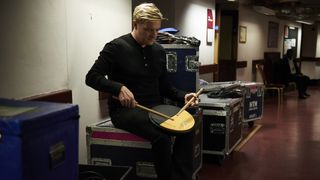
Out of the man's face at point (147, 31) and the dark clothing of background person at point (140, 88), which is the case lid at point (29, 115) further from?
the man's face at point (147, 31)

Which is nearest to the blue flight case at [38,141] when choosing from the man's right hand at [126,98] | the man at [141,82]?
the man's right hand at [126,98]

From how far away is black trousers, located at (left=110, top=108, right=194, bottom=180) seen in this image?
238cm

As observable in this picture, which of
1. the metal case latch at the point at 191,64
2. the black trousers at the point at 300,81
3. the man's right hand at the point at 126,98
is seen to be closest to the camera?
the man's right hand at the point at 126,98

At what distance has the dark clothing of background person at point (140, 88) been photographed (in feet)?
7.82

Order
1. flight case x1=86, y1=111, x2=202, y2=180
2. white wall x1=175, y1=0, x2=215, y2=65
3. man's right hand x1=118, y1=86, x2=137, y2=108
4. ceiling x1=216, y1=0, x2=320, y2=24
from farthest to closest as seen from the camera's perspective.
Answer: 1. ceiling x1=216, y1=0, x2=320, y2=24
2. white wall x1=175, y1=0, x2=215, y2=65
3. flight case x1=86, y1=111, x2=202, y2=180
4. man's right hand x1=118, y1=86, x2=137, y2=108

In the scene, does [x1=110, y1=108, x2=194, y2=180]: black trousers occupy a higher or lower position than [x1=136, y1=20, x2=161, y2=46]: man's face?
lower

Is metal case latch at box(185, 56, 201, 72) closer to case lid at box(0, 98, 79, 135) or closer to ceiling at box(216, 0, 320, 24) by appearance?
case lid at box(0, 98, 79, 135)

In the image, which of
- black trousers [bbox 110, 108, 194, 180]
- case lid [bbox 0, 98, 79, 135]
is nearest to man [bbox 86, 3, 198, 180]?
black trousers [bbox 110, 108, 194, 180]

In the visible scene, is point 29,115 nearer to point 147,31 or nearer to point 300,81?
point 147,31

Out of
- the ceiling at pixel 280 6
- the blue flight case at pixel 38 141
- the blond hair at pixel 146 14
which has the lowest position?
the blue flight case at pixel 38 141

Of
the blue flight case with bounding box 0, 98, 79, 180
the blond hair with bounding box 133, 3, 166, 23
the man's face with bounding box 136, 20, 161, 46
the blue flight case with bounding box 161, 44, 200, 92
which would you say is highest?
the blond hair with bounding box 133, 3, 166, 23

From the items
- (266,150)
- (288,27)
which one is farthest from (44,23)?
(288,27)

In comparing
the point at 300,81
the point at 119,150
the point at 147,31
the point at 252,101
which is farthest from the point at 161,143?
the point at 300,81

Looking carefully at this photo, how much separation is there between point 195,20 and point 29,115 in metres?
4.39
